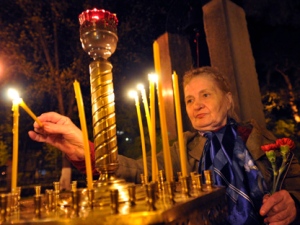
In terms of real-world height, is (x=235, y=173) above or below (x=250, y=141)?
below

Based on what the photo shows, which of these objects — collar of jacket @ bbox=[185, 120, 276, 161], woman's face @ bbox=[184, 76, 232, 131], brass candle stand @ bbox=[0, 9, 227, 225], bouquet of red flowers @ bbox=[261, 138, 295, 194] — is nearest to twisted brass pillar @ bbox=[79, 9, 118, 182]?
brass candle stand @ bbox=[0, 9, 227, 225]

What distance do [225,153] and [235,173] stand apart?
0.20 m

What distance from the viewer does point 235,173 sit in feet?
7.43

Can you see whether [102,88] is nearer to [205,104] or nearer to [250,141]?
[205,104]

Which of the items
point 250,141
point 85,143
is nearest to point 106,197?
point 85,143

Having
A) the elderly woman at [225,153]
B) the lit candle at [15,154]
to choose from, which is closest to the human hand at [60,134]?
the elderly woman at [225,153]

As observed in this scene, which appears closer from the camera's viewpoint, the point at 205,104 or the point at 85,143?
the point at 85,143

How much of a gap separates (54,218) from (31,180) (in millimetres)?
20896

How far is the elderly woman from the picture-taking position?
185 cm

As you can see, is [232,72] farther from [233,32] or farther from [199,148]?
[199,148]

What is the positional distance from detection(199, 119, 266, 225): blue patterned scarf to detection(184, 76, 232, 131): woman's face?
3.7 inches

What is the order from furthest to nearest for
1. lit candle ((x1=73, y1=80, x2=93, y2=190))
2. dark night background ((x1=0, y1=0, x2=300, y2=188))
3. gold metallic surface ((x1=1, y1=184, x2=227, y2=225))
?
dark night background ((x1=0, y1=0, x2=300, y2=188)) → lit candle ((x1=73, y1=80, x2=93, y2=190)) → gold metallic surface ((x1=1, y1=184, x2=227, y2=225))

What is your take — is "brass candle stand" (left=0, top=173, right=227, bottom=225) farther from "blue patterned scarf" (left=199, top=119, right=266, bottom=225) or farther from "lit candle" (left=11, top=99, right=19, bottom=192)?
"blue patterned scarf" (left=199, top=119, right=266, bottom=225)

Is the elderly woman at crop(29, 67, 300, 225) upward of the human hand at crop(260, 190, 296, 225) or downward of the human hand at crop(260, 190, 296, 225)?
upward
